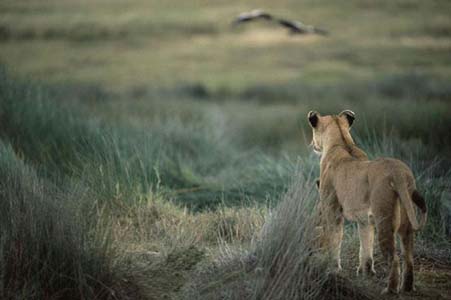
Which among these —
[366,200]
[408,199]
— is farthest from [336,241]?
[408,199]

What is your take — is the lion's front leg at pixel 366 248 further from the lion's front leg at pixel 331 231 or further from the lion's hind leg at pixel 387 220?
the lion's hind leg at pixel 387 220

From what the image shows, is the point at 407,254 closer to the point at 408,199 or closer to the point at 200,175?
the point at 408,199

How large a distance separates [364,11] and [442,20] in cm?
697

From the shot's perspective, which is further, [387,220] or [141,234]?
[141,234]

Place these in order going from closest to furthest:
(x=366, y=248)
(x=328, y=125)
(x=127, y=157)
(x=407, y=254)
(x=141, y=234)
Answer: (x=407, y=254), (x=366, y=248), (x=328, y=125), (x=141, y=234), (x=127, y=157)

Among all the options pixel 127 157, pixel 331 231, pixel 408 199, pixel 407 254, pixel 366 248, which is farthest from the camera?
pixel 127 157

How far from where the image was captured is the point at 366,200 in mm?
5598

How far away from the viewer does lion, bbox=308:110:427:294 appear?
17.6 ft

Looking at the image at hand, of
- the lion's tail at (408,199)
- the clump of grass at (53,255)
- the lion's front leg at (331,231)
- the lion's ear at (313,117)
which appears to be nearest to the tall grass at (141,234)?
the clump of grass at (53,255)

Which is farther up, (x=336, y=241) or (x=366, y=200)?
(x=366, y=200)

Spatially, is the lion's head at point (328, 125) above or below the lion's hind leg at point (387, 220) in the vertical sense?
above

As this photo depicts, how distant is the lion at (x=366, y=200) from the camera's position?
537 centimetres

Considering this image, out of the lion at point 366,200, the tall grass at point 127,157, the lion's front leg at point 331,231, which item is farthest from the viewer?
the tall grass at point 127,157

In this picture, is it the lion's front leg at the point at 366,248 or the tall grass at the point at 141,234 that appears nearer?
the tall grass at the point at 141,234
